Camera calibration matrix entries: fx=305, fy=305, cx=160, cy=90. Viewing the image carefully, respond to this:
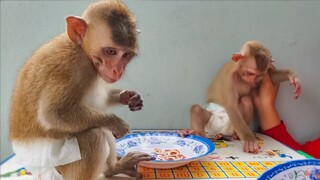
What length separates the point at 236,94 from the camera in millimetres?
1363

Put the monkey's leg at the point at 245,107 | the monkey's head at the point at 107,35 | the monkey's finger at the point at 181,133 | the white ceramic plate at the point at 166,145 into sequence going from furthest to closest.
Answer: the monkey's leg at the point at 245,107
the monkey's finger at the point at 181,133
the white ceramic plate at the point at 166,145
the monkey's head at the point at 107,35

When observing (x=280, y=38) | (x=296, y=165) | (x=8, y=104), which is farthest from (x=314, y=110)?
(x=8, y=104)

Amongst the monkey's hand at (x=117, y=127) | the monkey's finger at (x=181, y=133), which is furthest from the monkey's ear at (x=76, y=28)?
the monkey's finger at (x=181, y=133)

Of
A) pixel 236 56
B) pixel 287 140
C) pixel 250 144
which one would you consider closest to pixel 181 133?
pixel 250 144

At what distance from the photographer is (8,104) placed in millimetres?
740

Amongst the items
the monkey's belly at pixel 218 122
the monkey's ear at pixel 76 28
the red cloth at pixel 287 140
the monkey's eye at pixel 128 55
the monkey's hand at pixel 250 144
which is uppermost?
the monkey's ear at pixel 76 28

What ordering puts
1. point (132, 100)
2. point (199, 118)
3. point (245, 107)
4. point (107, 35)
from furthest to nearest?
point (245, 107)
point (199, 118)
point (132, 100)
point (107, 35)

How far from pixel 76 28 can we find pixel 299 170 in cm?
67

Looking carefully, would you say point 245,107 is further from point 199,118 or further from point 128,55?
point 128,55

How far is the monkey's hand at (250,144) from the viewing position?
117 cm

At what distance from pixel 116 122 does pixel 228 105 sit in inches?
27.1

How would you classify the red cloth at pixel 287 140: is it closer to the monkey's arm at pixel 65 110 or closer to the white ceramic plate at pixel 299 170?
the white ceramic plate at pixel 299 170

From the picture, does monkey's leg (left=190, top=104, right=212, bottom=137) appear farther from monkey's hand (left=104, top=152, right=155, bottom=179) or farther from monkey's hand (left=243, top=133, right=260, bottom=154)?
monkey's hand (left=104, top=152, right=155, bottom=179)

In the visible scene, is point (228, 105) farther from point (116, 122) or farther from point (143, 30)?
point (116, 122)
